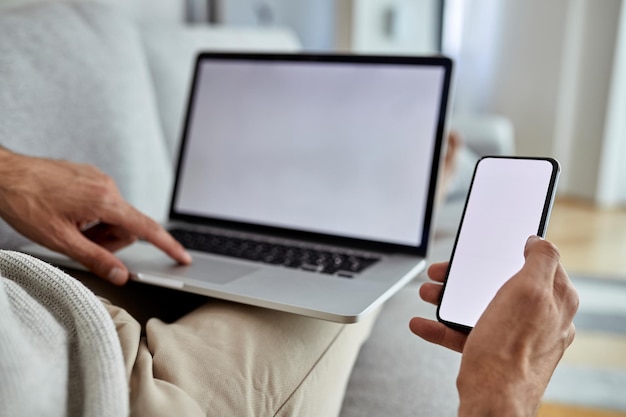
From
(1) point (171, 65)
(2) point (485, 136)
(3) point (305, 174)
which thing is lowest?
(2) point (485, 136)

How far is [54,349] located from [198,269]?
29 cm

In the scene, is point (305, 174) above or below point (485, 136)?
above

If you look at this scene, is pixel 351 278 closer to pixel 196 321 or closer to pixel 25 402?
pixel 196 321

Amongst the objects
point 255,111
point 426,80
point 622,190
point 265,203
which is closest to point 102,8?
point 255,111

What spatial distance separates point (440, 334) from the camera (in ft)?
1.72

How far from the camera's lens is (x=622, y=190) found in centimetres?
292

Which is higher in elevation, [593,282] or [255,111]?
[255,111]

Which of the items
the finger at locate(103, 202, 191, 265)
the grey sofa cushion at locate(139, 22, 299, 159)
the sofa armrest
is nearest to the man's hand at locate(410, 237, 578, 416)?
the finger at locate(103, 202, 191, 265)

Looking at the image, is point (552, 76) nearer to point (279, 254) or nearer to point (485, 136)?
point (485, 136)

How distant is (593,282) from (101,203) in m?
1.55

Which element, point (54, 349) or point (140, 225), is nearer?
point (54, 349)

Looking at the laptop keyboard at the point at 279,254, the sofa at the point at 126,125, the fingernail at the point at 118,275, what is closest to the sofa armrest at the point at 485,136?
the sofa at the point at 126,125

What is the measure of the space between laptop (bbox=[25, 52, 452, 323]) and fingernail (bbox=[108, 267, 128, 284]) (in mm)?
→ 18

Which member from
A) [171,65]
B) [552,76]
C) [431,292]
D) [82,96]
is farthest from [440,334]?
[552,76]
